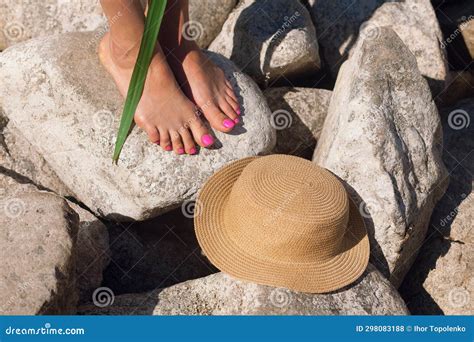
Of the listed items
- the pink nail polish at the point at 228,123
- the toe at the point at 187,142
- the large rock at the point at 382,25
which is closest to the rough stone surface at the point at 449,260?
the large rock at the point at 382,25

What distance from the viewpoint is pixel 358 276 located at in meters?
3.12

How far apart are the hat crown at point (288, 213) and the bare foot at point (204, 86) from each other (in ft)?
1.54

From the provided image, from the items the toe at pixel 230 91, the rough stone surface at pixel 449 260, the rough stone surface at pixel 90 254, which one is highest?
the toe at pixel 230 91

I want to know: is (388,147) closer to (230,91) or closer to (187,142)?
(230,91)

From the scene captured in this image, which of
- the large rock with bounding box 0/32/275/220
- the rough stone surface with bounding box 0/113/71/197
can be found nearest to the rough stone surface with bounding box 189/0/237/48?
the large rock with bounding box 0/32/275/220

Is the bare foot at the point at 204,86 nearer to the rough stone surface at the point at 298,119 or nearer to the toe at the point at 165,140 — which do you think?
the toe at the point at 165,140

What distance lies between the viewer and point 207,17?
4.42 m

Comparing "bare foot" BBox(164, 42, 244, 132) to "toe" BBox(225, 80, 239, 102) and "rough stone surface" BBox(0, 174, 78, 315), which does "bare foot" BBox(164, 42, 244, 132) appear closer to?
"toe" BBox(225, 80, 239, 102)

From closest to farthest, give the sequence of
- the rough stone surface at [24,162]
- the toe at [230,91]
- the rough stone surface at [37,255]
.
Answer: the rough stone surface at [37,255]
the toe at [230,91]
the rough stone surface at [24,162]

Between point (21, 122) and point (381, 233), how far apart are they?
2035mm

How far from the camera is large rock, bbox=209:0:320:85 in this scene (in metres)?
4.14

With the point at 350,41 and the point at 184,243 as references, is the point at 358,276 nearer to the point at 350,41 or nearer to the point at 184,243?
the point at 184,243

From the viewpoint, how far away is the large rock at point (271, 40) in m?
4.14
